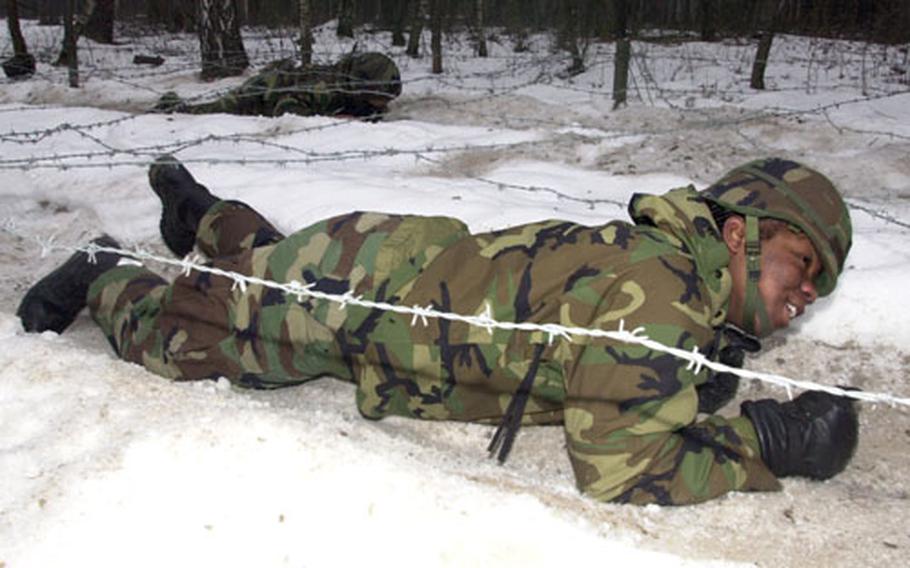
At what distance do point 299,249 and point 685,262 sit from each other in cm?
101

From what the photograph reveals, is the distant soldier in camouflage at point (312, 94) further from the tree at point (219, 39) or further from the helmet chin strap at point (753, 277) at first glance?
the helmet chin strap at point (753, 277)

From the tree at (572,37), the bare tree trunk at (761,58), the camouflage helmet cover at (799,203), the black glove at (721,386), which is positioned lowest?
the black glove at (721,386)

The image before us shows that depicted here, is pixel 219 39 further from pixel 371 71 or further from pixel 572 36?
pixel 572 36

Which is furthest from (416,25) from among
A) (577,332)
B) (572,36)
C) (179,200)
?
(577,332)

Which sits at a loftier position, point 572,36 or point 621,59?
point 572,36

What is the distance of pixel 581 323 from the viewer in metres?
1.69

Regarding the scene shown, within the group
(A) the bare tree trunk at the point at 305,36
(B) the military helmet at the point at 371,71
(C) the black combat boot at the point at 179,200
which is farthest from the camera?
(A) the bare tree trunk at the point at 305,36

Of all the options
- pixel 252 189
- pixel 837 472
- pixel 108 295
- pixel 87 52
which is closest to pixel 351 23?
pixel 87 52

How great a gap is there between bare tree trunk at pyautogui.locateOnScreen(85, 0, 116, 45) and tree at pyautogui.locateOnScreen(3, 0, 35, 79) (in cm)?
467

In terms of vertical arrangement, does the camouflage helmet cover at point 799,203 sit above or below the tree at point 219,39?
below

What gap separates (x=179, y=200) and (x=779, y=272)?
79.1 inches

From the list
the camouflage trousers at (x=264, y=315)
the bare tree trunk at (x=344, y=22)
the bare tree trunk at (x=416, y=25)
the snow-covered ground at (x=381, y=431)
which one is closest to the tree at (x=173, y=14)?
the bare tree trunk at (x=344, y=22)

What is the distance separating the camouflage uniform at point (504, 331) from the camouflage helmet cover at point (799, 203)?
93 mm

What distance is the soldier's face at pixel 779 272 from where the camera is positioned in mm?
1751
